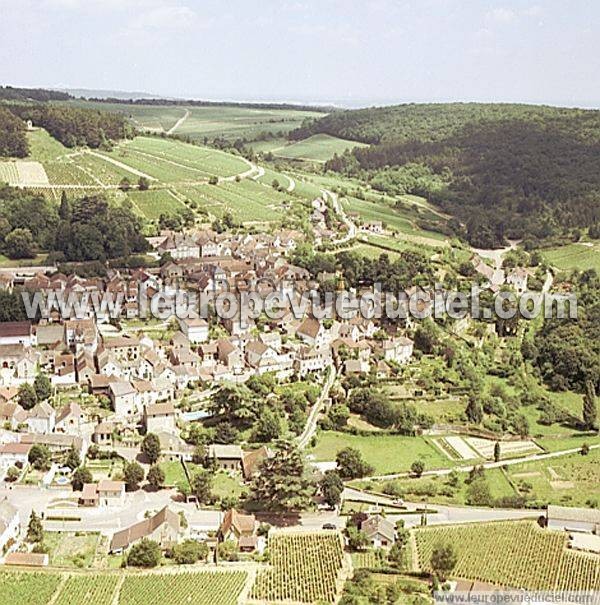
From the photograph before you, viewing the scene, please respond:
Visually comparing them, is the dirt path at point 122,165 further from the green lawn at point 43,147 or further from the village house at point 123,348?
the village house at point 123,348

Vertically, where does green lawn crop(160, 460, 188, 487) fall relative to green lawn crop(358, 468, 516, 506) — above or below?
above

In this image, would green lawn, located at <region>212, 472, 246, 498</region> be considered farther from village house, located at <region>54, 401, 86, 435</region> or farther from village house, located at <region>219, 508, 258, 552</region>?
village house, located at <region>54, 401, 86, 435</region>

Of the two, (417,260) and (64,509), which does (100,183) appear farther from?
(64,509)

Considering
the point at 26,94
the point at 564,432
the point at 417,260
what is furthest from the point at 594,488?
the point at 26,94

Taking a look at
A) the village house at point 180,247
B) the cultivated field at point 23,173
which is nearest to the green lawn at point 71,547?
the village house at point 180,247

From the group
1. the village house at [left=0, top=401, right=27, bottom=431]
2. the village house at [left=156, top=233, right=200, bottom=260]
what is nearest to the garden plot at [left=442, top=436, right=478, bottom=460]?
the village house at [left=0, top=401, right=27, bottom=431]

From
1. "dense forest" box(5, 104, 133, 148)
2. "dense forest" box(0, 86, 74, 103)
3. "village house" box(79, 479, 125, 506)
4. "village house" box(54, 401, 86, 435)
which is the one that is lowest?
"village house" box(79, 479, 125, 506)
